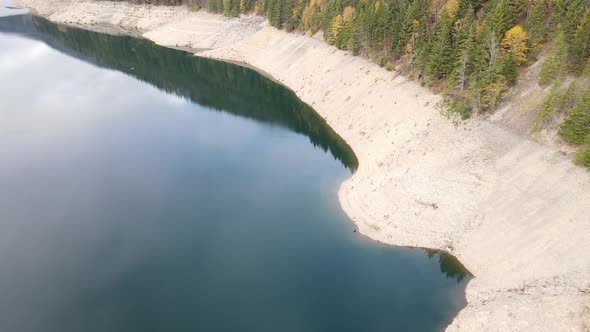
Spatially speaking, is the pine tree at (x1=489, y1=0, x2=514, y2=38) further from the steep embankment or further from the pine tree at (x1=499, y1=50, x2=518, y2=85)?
the steep embankment

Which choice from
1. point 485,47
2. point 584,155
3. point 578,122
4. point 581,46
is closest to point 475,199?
point 584,155

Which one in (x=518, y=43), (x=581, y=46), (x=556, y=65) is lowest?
(x=556, y=65)

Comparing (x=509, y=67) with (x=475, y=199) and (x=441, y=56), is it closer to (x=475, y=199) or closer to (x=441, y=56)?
(x=441, y=56)

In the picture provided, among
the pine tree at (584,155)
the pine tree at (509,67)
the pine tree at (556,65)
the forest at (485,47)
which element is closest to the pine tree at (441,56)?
the forest at (485,47)

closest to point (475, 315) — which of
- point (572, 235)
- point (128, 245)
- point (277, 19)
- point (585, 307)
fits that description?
point (585, 307)

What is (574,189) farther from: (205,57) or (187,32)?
(187,32)

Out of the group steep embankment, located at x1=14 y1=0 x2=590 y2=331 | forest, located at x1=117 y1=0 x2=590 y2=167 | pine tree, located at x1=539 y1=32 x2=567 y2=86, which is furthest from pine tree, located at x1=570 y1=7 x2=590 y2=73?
steep embankment, located at x1=14 y1=0 x2=590 y2=331

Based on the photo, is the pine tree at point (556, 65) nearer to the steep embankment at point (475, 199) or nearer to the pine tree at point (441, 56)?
the steep embankment at point (475, 199)
